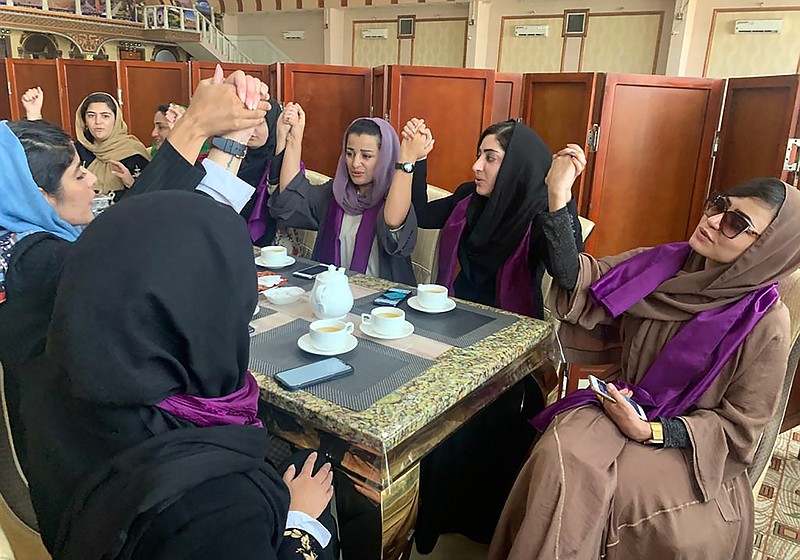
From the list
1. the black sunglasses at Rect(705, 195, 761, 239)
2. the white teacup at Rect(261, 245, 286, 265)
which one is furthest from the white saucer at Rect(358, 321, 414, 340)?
the black sunglasses at Rect(705, 195, 761, 239)

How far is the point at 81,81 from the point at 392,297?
4892 millimetres

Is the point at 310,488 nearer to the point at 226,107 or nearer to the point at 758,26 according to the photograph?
the point at 226,107

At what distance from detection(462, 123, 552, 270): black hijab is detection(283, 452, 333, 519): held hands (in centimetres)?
119

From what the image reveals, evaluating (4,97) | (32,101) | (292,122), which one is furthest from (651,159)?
(4,97)

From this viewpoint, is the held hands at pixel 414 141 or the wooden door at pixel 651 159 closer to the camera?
the held hands at pixel 414 141

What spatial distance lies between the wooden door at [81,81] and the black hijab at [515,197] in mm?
4301

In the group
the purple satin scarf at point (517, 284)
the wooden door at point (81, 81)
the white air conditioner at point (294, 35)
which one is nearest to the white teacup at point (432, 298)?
the purple satin scarf at point (517, 284)

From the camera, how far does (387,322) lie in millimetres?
1589

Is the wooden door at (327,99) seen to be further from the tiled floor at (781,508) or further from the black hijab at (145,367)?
the black hijab at (145,367)

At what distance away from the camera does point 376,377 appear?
138cm

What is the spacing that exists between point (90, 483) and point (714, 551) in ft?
4.44

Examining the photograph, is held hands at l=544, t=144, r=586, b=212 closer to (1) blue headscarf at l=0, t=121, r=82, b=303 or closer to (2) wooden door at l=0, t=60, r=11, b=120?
(1) blue headscarf at l=0, t=121, r=82, b=303

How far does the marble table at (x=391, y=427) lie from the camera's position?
1208 mm

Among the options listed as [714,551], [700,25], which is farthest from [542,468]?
[700,25]
